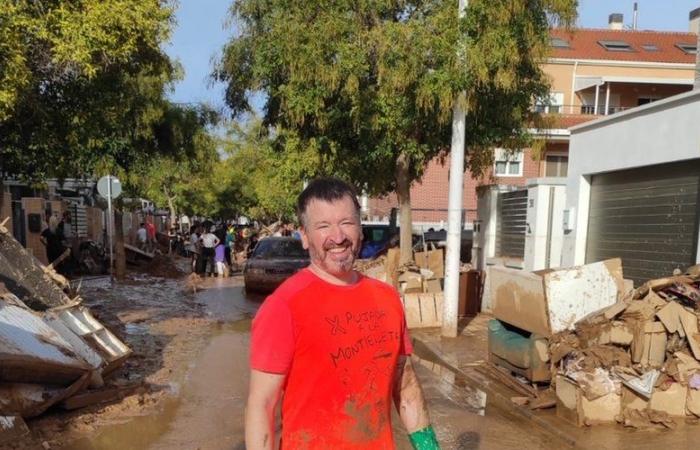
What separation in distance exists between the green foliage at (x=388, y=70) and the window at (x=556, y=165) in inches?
598

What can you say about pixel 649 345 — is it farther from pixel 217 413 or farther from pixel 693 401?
pixel 217 413

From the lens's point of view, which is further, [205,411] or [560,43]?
[560,43]

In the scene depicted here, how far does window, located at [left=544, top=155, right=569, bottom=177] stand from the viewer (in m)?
26.7

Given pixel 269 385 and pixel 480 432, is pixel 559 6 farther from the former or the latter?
pixel 269 385

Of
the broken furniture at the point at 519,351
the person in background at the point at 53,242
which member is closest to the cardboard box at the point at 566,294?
the broken furniture at the point at 519,351

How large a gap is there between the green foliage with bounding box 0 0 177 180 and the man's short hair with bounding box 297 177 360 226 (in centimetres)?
503

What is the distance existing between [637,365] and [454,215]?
4.19 m

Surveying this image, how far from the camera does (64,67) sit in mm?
7367

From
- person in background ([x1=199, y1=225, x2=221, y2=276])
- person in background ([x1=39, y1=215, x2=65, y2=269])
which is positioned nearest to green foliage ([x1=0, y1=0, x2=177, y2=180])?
person in background ([x1=39, y1=215, x2=65, y2=269])

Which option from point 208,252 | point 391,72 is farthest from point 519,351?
point 208,252

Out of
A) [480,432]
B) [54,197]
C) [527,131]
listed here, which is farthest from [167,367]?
[54,197]

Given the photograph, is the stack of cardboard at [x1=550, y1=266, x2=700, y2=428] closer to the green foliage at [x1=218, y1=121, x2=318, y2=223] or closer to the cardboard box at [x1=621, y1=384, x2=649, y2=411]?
the cardboard box at [x1=621, y1=384, x2=649, y2=411]

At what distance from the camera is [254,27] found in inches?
459

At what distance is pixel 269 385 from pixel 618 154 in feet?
26.2
